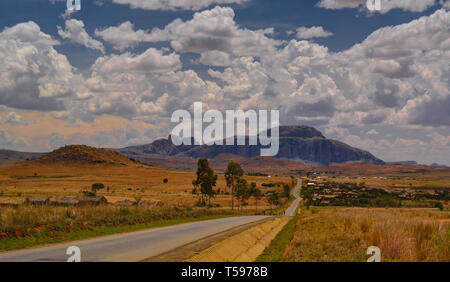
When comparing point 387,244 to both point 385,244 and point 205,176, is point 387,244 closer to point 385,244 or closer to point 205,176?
point 385,244

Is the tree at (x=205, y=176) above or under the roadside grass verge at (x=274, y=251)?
above

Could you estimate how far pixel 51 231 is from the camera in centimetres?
2384

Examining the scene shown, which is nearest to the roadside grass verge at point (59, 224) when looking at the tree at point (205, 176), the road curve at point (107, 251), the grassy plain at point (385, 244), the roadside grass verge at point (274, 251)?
the road curve at point (107, 251)

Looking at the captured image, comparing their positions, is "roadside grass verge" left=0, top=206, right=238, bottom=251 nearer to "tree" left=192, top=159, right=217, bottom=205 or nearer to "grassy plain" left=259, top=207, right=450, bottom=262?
"grassy plain" left=259, top=207, right=450, bottom=262

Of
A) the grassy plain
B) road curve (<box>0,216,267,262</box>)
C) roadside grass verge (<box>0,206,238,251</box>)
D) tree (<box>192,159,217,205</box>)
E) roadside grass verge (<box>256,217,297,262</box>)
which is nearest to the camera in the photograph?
road curve (<box>0,216,267,262</box>)

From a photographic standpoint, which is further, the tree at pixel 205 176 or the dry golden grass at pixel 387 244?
the tree at pixel 205 176

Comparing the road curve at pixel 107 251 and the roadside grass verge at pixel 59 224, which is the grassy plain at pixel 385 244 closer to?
the road curve at pixel 107 251

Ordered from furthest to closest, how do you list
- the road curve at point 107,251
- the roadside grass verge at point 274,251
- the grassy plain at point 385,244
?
the roadside grass verge at point 274,251
the grassy plain at point 385,244
the road curve at point 107,251

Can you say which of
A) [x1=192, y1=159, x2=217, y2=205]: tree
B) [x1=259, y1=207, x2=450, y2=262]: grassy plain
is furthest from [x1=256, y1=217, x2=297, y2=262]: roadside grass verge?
[x1=192, y1=159, x2=217, y2=205]: tree

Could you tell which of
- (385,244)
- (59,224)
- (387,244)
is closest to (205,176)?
(59,224)

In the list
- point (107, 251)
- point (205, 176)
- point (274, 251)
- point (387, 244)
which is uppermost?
point (387, 244)
